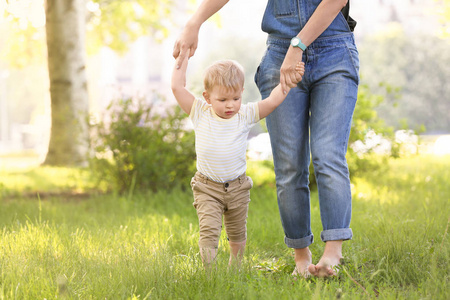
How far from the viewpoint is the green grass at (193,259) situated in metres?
2.28

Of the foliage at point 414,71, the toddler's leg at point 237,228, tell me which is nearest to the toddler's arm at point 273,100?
the toddler's leg at point 237,228

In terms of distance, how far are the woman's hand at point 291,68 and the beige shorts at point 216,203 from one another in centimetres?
59

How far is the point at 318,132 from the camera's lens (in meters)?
2.65

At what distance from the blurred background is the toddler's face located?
318cm

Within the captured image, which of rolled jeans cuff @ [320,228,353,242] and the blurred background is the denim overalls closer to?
rolled jeans cuff @ [320,228,353,242]

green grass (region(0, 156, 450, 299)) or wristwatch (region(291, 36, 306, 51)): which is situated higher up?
wristwatch (region(291, 36, 306, 51))

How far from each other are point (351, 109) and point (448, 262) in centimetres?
92

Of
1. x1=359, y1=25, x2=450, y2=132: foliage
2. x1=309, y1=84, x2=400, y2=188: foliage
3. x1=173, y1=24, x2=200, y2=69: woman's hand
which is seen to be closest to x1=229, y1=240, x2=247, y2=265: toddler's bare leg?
x1=173, y1=24, x2=200, y2=69: woman's hand

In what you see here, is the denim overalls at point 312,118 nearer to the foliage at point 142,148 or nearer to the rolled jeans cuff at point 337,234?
the rolled jeans cuff at point 337,234

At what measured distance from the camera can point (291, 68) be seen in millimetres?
2553

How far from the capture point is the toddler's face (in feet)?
8.72

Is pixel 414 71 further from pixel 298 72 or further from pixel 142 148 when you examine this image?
pixel 298 72

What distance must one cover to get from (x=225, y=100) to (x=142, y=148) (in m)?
3.44

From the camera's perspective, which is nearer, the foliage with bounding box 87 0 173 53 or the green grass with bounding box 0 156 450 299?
the green grass with bounding box 0 156 450 299
